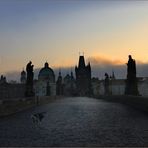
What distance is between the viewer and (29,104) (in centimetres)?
6606

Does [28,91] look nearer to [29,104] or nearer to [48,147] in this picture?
[29,104]

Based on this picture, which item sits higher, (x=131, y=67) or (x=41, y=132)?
(x=131, y=67)

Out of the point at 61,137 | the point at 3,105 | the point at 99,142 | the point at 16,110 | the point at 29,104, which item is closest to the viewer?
the point at 99,142

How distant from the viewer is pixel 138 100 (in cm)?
6091

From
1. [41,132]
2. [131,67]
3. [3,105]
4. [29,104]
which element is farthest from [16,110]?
[131,67]

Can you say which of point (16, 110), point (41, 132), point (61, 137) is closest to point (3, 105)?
point (16, 110)

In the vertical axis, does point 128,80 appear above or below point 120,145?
above

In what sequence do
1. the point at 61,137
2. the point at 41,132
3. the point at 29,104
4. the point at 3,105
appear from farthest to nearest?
the point at 29,104
the point at 3,105
the point at 41,132
the point at 61,137

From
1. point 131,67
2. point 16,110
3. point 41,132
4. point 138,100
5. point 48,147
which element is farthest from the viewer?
point 131,67

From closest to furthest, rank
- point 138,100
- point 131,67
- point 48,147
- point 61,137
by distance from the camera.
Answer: point 48,147, point 61,137, point 138,100, point 131,67

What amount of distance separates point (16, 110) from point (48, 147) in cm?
3320

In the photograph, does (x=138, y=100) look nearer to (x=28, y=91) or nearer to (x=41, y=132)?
(x=28, y=91)

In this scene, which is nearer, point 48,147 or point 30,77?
point 48,147

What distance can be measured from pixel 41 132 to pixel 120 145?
745 centimetres
